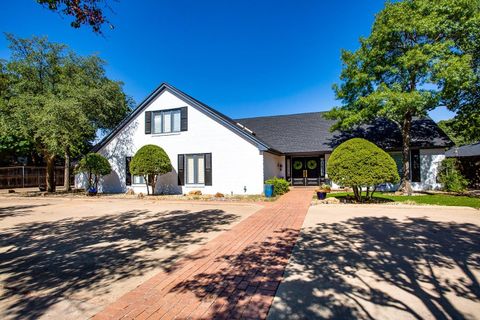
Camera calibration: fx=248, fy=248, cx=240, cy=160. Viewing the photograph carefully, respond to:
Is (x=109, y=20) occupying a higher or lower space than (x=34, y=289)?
higher

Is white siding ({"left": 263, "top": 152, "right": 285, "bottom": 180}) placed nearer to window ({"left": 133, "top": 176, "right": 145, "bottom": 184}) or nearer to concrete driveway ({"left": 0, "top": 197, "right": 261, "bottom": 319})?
concrete driveway ({"left": 0, "top": 197, "right": 261, "bottom": 319})

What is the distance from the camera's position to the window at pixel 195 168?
54.3 ft

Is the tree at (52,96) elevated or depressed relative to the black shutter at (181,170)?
elevated

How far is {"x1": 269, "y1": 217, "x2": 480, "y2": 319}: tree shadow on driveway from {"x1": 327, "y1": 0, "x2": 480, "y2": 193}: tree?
8135mm

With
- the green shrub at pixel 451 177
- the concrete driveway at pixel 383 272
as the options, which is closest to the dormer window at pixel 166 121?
the concrete driveway at pixel 383 272

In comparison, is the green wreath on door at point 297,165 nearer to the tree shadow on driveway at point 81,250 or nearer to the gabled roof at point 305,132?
the gabled roof at point 305,132

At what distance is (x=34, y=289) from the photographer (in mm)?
3746

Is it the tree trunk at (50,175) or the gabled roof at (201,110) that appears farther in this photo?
the tree trunk at (50,175)

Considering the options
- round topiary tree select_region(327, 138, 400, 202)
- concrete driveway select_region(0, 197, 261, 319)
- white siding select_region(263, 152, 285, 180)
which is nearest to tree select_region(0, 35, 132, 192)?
concrete driveway select_region(0, 197, 261, 319)

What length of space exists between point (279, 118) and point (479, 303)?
2184cm

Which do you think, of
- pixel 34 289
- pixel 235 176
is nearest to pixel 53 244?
pixel 34 289

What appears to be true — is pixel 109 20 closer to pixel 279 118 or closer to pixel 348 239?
pixel 348 239

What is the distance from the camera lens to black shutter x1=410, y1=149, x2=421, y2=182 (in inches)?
651

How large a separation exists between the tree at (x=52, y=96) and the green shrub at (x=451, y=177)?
23.0 metres
